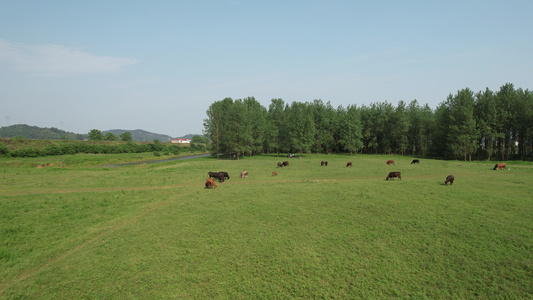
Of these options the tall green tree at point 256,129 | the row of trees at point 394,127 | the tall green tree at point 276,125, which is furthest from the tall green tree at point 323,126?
the tall green tree at point 256,129

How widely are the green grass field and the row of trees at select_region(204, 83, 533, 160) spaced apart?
45705 mm

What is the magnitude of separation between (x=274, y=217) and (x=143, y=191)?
1565 centimetres

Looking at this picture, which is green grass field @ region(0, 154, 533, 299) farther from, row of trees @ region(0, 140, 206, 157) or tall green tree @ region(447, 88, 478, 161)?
row of trees @ region(0, 140, 206, 157)

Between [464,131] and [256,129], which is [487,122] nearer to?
[464,131]

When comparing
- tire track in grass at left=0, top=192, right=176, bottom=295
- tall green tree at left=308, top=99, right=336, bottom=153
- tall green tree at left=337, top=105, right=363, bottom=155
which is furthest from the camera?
tall green tree at left=308, top=99, right=336, bottom=153

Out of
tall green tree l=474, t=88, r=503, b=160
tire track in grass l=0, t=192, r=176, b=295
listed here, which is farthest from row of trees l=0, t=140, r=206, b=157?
tall green tree l=474, t=88, r=503, b=160

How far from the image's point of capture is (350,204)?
15.9 metres

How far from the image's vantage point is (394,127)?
73812 millimetres

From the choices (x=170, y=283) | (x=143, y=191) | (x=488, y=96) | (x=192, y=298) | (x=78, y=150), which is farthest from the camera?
(x=78, y=150)

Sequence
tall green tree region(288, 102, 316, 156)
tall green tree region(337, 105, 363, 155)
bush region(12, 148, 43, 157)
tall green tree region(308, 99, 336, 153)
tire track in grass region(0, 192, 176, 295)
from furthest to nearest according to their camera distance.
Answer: tall green tree region(308, 99, 336, 153), tall green tree region(337, 105, 363, 155), tall green tree region(288, 102, 316, 156), bush region(12, 148, 43, 157), tire track in grass region(0, 192, 176, 295)

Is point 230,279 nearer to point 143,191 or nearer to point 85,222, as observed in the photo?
point 85,222

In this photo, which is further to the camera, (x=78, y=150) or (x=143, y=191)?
(x=78, y=150)

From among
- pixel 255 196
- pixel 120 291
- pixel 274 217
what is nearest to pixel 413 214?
pixel 274 217

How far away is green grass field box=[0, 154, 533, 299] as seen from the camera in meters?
8.14
